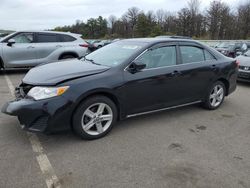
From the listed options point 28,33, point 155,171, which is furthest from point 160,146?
point 28,33

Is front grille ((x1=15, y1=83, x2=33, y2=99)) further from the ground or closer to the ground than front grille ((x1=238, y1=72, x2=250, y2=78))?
further from the ground

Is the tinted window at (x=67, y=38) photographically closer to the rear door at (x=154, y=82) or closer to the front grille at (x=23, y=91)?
the rear door at (x=154, y=82)

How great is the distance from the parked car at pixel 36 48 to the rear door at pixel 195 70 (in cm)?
610

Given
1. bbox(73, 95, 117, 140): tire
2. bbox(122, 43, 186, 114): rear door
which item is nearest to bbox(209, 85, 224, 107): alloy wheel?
bbox(122, 43, 186, 114): rear door

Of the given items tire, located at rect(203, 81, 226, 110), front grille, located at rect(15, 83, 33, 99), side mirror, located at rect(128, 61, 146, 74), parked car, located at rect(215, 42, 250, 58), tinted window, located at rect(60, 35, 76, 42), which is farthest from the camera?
parked car, located at rect(215, 42, 250, 58)

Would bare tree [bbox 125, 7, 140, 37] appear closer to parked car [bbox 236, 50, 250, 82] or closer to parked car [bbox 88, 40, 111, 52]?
parked car [bbox 88, 40, 111, 52]

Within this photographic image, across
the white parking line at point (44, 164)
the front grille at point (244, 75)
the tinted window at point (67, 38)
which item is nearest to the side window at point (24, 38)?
the tinted window at point (67, 38)

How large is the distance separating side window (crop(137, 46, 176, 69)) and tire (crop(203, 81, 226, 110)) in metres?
1.29

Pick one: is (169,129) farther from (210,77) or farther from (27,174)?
(27,174)

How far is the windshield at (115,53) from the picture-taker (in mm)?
4543

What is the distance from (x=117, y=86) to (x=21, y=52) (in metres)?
6.81

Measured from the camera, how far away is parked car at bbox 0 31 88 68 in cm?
962

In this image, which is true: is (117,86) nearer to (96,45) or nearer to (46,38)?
(46,38)

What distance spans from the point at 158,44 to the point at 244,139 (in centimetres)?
217
